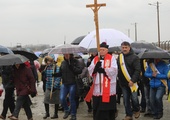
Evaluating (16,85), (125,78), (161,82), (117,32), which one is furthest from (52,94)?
(117,32)

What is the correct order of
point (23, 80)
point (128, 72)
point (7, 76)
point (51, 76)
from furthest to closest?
1. point (51, 76)
2. point (7, 76)
3. point (128, 72)
4. point (23, 80)

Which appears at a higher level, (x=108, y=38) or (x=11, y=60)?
(x=108, y=38)

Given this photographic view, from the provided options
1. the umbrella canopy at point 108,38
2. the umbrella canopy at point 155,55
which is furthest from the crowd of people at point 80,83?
the umbrella canopy at point 108,38

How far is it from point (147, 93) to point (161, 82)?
700mm

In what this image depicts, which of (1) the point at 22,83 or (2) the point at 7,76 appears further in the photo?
(2) the point at 7,76

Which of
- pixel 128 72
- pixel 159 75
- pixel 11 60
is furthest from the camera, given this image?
pixel 159 75

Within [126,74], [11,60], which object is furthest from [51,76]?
[126,74]

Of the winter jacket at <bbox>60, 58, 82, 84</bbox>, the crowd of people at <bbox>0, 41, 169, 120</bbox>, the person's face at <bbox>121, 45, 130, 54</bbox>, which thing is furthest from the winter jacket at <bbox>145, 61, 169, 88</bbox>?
the winter jacket at <bbox>60, 58, 82, 84</bbox>

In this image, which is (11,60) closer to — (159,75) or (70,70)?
(70,70)

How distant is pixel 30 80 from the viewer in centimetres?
718

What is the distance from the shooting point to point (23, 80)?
280 inches

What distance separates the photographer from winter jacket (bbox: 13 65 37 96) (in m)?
7.11

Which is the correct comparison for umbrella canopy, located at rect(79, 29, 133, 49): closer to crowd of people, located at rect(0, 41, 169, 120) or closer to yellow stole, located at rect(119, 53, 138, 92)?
crowd of people, located at rect(0, 41, 169, 120)

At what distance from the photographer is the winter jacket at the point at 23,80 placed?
23.3 feet
